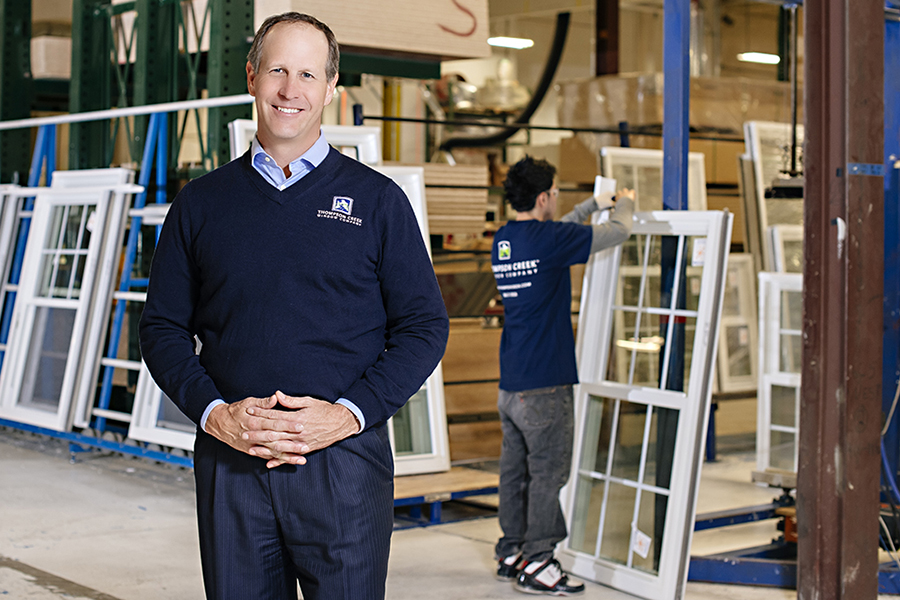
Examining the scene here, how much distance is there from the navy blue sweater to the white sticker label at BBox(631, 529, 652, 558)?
262 cm

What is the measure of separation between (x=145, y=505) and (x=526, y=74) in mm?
13960

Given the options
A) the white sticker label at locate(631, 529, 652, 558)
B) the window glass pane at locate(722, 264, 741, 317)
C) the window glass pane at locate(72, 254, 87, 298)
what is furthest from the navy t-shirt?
the window glass pane at locate(722, 264, 741, 317)

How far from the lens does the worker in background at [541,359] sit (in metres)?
4.53

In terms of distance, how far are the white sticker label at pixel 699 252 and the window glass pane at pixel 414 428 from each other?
212cm

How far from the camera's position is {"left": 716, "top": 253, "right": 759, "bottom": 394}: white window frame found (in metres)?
8.45

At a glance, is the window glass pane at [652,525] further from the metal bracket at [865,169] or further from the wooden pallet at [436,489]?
the metal bracket at [865,169]

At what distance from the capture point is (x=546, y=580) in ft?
14.9

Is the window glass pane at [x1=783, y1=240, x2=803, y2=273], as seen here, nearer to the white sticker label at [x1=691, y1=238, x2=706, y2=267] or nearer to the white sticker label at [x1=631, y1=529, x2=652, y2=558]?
the white sticker label at [x1=691, y1=238, x2=706, y2=267]

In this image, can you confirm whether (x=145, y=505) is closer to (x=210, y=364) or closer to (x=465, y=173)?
(x=465, y=173)

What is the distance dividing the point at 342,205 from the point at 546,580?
2.88 metres

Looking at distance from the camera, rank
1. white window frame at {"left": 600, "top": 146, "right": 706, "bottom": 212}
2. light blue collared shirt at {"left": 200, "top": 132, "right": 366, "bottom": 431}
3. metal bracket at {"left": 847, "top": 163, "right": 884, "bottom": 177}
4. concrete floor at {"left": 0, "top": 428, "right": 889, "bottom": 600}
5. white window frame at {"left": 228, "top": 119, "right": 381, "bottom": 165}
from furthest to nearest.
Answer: white window frame at {"left": 600, "top": 146, "right": 706, "bottom": 212}, white window frame at {"left": 228, "top": 119, "right": 381, "bottom": 165}, concrete floor at {"left": 0, "top": 428, "right": 889, "bottom": 600}, metal bracket at {"left": 847, "top": 163, "right": 884, "bottom": 177}, light blue collared shirt at {"left": 200, "top": 132, "right": 366, "bottom": 431}

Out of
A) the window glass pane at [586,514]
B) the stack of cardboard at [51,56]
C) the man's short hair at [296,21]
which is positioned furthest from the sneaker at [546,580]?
the stack of cardboard at [51,56]

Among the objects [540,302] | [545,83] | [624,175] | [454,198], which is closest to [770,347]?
[624,175]

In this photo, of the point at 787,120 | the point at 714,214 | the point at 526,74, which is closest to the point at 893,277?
the point at 714,214
